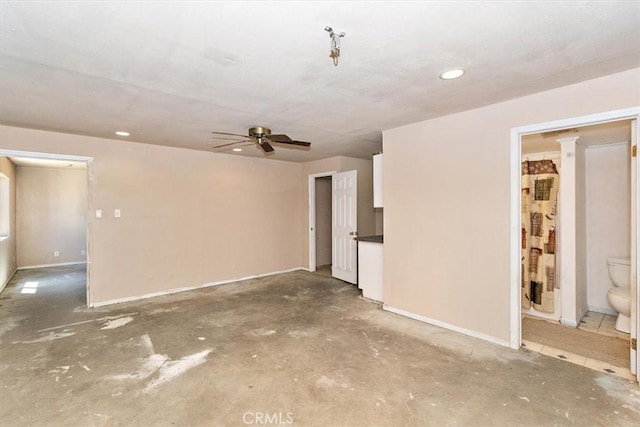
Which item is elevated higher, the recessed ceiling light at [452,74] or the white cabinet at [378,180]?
the recessed ceiling light at [452,74]

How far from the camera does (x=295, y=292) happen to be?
486 centimetres

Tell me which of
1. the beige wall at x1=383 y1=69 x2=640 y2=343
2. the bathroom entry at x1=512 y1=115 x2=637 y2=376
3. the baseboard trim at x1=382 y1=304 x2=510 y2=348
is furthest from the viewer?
the bathroom entry at x1=512 y1=115 x2=637 y2=376

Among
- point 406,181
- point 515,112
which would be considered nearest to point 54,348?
point 406,181

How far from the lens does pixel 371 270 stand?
14.7 feet

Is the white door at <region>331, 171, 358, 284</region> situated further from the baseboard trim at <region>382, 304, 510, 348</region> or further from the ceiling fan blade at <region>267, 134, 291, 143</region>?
the ceiling fan blade at <region>267, 134, 291, 143</region>

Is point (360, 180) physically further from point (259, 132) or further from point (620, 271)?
point (620, 271)

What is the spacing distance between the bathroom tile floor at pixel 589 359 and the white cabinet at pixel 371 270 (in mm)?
1839

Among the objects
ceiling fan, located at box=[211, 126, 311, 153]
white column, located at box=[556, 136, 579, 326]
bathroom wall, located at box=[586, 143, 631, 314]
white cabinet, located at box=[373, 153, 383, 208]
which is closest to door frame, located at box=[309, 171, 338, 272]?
white cabinet, located at box=[373, 153, 383, 208]

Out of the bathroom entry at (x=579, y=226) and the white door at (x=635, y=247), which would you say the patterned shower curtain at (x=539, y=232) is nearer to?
the bathroom entry at (x=579, y=226)

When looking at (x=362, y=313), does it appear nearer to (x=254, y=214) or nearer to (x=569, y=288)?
(x=569, y=288)

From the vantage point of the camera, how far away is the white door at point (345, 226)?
5.41 metres

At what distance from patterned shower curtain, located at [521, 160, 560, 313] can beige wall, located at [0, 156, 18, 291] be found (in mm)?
8175

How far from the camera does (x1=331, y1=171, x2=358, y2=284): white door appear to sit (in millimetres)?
5406

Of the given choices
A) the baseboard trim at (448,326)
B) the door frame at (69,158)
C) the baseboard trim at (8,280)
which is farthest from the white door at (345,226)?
the baseboard trim at (8,280)
